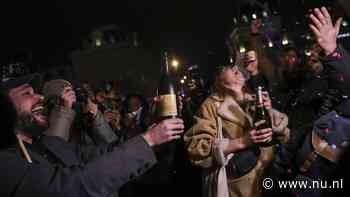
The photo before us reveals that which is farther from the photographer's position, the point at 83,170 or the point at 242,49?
the point at 242,49

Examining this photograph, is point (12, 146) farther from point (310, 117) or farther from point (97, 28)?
point (97, 28)

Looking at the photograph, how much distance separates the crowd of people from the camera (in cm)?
214

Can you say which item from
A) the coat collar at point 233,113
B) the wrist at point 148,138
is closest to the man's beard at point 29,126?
the wrist at point 148,138

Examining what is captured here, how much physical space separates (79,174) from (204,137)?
176 centimetres

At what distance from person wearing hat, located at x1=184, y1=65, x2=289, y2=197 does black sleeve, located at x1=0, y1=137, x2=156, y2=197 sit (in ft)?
4.68

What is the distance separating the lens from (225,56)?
184 inches

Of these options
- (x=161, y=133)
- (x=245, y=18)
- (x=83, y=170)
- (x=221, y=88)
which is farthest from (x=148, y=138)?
(x=245, y=18)

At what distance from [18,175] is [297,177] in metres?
2.10

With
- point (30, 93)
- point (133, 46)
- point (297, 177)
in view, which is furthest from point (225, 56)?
point (133, 46)

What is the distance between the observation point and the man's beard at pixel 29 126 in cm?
272

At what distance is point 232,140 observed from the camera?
3.57m

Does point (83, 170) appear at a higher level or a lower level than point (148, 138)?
lower

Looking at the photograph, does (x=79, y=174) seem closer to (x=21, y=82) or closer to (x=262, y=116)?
(x=21, y=82)

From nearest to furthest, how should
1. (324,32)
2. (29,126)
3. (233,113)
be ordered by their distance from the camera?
(324,32) < (29,126) < (233,113)
